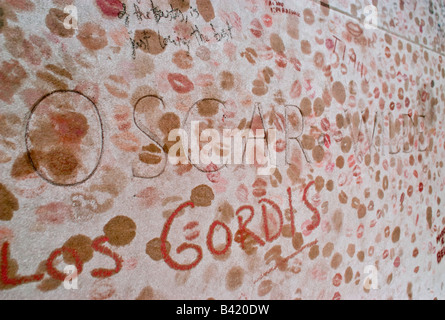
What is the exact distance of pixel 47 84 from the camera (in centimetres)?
79

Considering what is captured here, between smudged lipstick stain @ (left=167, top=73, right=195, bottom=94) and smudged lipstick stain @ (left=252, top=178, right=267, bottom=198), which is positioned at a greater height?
smudged lipstick stain @ (left=167, top=73, right=195, bottom=94)

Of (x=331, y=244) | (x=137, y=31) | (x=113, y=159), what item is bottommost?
(x=331, y=244)

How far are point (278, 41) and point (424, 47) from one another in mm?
1297

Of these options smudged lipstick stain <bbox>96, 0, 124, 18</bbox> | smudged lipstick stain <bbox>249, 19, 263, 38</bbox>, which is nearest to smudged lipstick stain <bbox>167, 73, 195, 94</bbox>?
smudged lipstick stain <bbox>96, 0, 124, 18</bbox>

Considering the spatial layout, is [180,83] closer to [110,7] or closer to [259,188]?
[110,7]

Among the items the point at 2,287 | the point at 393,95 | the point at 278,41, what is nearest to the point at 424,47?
the point at 393,95

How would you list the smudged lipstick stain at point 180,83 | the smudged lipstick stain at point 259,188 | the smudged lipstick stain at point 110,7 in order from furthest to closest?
the smudged lipstick stain at point 259,188
the smudged lipstick stain at point 180,83
the smudged lipstick stain at point 110,7

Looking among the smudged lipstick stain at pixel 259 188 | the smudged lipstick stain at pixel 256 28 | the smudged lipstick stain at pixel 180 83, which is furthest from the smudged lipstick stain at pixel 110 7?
the smudged lipstick stain at pixel 259 188

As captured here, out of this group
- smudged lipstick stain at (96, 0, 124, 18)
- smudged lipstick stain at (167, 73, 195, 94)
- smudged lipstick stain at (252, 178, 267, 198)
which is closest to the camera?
smudged lipstick stain at (96, 0, 124, 18)

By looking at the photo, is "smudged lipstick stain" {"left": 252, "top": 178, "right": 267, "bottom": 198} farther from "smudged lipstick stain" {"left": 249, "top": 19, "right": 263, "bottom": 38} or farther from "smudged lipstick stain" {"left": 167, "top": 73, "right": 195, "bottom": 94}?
"smudged lipstick stain" {"left": 249, "top": 19, "right": 263, "bottom": 38}

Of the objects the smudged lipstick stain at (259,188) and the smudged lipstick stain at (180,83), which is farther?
the smudged lipstick stain at (259,188)

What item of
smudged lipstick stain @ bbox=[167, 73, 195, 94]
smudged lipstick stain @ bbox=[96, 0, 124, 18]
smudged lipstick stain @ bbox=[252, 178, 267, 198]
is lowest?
smudged lipstick stain @ bbox=[252, 178, 267, 198]

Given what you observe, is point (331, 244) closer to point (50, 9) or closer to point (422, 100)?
point (422, 100)

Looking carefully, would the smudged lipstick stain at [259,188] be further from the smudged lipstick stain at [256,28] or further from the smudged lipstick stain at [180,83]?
the smudged lipstick stain at [256,28]
